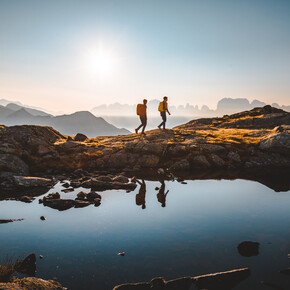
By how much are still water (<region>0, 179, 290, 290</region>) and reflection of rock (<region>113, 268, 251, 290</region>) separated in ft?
1.08

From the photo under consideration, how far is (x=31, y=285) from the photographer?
6.38 meters

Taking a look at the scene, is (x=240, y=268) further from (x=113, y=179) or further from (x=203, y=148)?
(x=203, y=148)

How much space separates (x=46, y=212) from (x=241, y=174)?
66.0 ft

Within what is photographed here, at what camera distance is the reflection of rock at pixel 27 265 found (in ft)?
25.9

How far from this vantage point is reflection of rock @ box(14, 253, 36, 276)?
7.89m

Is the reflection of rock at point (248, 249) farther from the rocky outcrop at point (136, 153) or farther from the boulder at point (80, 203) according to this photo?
the rocky outcrop at point (136, 153)

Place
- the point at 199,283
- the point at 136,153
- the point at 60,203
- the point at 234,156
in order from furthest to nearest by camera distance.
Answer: the point at 136,153, the point at 234,156, the point at 60,203, the point at 199,283

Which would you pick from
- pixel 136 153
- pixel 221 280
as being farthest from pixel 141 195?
pixel 136 153

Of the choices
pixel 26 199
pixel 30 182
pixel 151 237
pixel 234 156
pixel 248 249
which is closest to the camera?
pixel 248 249

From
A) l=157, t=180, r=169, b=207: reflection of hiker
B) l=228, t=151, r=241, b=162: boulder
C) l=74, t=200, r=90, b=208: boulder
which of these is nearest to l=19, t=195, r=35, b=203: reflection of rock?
l=74, t=200, r=90, b=208: boulder

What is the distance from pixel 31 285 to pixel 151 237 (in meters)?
5.71

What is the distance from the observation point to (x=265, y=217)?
12656mm

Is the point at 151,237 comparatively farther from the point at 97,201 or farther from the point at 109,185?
the point at 109,185

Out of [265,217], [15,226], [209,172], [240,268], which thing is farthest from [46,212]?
[209,172]
